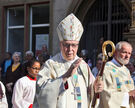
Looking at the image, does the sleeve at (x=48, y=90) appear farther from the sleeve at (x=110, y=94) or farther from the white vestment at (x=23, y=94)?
the white vestment at (x=23, y=94)

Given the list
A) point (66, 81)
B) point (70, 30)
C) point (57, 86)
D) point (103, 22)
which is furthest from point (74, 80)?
point (103, 22)

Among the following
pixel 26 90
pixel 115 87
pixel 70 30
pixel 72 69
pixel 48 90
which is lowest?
pixel 26 90

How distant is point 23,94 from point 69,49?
1.97 metres

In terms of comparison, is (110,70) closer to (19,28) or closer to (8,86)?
(8,86)

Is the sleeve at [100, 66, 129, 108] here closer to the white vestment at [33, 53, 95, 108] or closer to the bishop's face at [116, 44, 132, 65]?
the bishop's face at [116, 44, 132, 65]

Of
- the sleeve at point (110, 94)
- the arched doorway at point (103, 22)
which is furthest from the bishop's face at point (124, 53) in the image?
the arched doorway at point (103, 22)

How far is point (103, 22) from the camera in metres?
11.4

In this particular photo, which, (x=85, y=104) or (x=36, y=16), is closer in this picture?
(x=85, y=104)

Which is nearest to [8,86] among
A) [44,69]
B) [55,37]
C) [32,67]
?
[32,67]

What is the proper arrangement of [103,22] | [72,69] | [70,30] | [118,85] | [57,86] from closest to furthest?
[72,69], [57,86], [70,30], [118,85], [103,22]

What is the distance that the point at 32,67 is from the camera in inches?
262

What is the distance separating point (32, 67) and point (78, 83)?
71.5 inches

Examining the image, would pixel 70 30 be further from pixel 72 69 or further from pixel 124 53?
pixel 124 53

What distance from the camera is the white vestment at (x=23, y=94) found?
21.2ft
